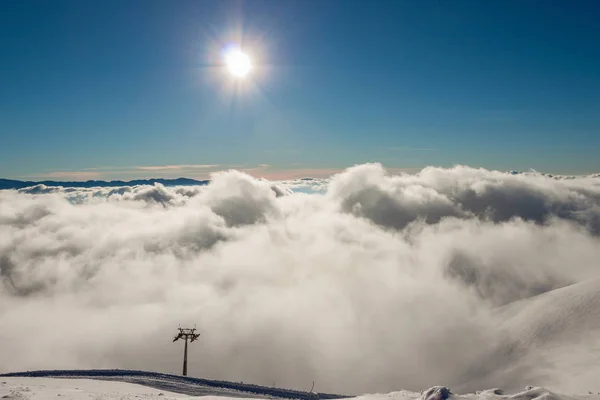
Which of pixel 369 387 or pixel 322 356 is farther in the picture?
pixel 322 356

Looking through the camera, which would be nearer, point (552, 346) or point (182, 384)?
point (182, 384)

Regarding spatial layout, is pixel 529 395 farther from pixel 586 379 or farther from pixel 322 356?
pixel 322 356

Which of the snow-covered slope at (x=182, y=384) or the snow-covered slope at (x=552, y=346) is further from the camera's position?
the snow-covered slope at (x=552, y=346)

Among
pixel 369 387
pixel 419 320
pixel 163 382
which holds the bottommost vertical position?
pixel 369 387

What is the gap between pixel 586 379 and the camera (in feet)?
228

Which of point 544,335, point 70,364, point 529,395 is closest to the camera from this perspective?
point 529,395

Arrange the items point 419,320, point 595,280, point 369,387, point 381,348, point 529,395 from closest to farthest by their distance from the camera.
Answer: point 529,395 → point 595,280 → point 369,387 → point 381,348 → point 419,320

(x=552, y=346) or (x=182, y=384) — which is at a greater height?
(x=552, y=346)

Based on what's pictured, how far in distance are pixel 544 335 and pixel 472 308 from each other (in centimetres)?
9560

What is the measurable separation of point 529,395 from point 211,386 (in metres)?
25.0

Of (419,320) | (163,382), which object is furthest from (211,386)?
(419,320)

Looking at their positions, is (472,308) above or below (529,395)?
above

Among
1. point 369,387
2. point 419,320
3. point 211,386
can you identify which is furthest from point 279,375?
point 211,386

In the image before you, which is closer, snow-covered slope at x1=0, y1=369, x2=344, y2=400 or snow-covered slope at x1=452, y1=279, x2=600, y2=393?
snow-covered slope at x1=0, y1=369, x2=344, y2=400
